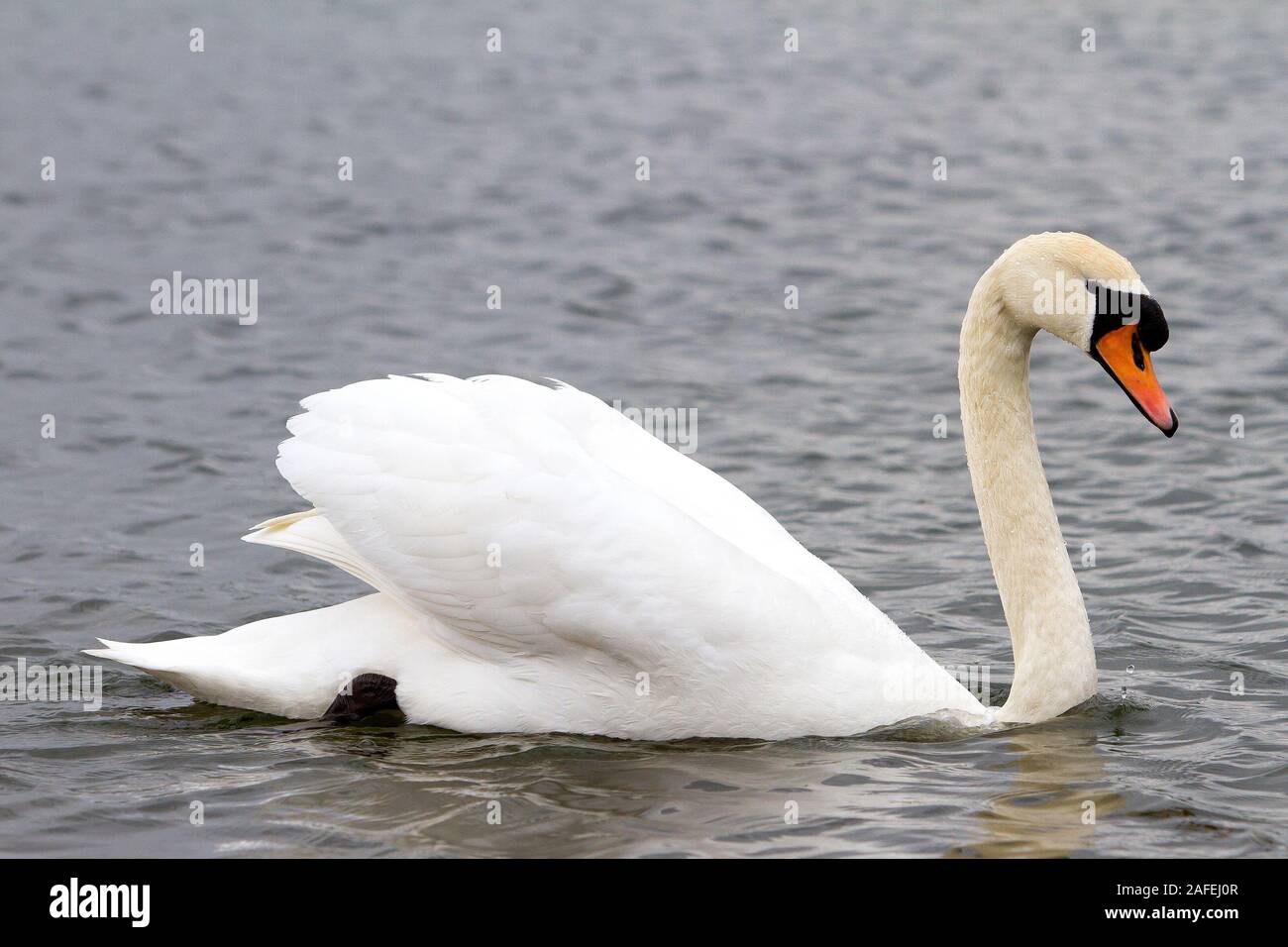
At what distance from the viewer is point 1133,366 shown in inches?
273

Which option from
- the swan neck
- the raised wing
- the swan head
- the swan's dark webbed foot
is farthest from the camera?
the swan neck

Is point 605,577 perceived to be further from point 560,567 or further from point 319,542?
point 319,542

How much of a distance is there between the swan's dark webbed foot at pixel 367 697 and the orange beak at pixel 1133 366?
9.52ft

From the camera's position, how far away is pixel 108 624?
868 cm

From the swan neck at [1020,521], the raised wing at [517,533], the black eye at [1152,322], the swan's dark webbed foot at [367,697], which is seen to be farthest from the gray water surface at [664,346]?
the black eye at [1152,322]

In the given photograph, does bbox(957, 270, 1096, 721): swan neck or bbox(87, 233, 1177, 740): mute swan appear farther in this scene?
bbox(957, 270, 1096, 721): swan neck

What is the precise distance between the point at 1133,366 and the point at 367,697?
307cm

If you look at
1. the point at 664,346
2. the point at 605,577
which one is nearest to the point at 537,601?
the point at 605,577

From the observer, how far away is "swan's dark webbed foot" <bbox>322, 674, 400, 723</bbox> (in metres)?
7.06

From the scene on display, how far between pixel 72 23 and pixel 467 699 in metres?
20.8

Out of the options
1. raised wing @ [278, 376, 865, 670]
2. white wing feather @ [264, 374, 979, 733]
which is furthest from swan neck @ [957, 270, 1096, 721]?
raised wing @ [278, 376, 865, 670]

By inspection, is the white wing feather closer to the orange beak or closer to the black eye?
the orange beak
